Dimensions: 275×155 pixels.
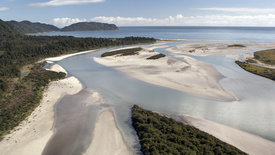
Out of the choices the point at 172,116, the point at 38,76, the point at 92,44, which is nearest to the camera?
the point at 172,116

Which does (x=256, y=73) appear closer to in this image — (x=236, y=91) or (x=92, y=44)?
(x=236, y=91)

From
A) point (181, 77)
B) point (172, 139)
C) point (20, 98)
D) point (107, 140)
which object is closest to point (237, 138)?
point (172, 139)

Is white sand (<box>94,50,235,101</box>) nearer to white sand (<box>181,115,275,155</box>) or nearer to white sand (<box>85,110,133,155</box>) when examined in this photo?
white sand (<box>181,115,275,155</box>)

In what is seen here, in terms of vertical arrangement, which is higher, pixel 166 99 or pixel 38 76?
pixel 38 76

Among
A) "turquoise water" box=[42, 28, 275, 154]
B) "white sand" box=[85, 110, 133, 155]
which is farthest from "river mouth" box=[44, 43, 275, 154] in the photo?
"white sand" box=[85, 110, 133, 155]

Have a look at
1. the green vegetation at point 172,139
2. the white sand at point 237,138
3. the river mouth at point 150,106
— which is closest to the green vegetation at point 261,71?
the river mouth at point 150,106

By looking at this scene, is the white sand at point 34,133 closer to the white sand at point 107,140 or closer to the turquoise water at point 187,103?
the turquoise water at point 187,103

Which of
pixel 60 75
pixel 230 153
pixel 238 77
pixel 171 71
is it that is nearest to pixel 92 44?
pixel 60 75

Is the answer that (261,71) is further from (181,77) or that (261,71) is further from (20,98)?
(20,98)
